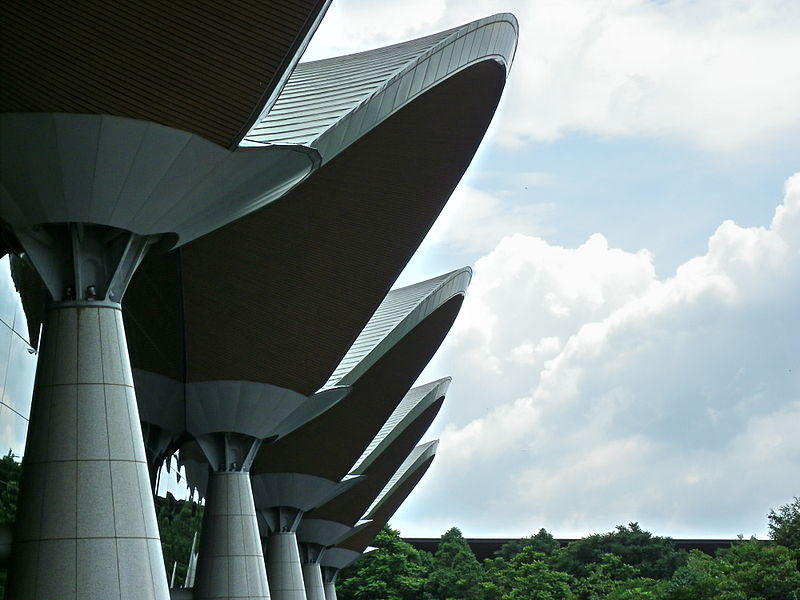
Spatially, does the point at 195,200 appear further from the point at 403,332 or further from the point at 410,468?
the point at 410,468

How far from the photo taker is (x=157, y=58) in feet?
40.1

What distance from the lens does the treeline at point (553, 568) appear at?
6731cm

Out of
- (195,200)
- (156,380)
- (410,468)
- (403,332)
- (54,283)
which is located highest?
(410,468)

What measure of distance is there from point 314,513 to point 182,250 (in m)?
30.0

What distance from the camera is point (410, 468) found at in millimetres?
64062

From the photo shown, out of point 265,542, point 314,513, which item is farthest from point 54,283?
point 314,513

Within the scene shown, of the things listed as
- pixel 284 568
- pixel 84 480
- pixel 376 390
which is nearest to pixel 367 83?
pixel 84 480

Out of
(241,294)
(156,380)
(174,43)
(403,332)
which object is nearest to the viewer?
(174,43)

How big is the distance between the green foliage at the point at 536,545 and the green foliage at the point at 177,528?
67.8 m

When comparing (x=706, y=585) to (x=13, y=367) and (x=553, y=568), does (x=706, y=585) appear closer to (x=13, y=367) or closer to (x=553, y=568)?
(x=553, y=568)

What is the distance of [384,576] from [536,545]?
20.6 m

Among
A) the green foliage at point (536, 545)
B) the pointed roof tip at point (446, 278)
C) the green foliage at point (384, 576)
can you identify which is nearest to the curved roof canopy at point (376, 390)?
the pointed roof tip at point (446, 278)

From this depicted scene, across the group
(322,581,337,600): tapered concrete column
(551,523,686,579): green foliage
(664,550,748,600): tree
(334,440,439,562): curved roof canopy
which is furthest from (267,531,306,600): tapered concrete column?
(551,523,686,579): green foliage

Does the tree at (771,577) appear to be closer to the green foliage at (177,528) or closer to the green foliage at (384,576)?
the green foliage at (384,576)
